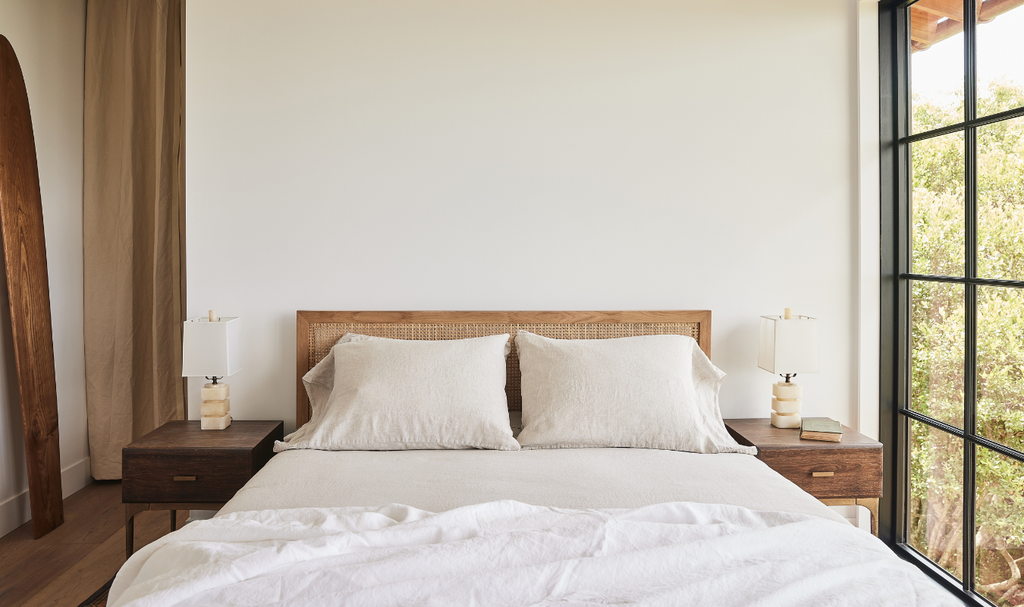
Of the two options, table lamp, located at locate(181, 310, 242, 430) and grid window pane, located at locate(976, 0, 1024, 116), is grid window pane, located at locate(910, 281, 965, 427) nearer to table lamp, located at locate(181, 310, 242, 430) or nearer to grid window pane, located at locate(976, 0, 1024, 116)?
grid window pane, located at locate(976, 0, 1024, 116)

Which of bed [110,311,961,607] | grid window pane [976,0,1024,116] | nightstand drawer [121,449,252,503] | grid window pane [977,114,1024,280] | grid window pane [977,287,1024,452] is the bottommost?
nightstand drawer [121,449,252,503]

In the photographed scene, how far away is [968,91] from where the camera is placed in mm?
2273

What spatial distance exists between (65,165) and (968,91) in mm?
3974

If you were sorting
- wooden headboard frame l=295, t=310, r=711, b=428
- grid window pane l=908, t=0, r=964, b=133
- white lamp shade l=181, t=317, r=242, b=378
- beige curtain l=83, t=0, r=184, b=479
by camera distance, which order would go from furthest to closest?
beige curtain l=83, t=0, r=184, b=479
wooden headboard frame l=295, t=310, r=711, b=428
white lamp shade l=181, t=317, r=242, b=378
grid window pane l=908, t=0, r=964, b=133

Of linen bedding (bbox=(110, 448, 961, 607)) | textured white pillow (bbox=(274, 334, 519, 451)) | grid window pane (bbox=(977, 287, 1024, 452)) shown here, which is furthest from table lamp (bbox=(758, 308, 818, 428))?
textured white pillow (bbox=(274, 334, 519, 451))

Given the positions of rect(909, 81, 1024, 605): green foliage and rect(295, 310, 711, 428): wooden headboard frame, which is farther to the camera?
rect(295, 310, 711, 428): wooden headboard frame

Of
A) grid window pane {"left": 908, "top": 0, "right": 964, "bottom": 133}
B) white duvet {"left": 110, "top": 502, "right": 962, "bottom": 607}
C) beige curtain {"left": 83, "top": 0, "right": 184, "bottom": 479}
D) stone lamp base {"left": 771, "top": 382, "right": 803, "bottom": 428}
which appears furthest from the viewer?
beige curtain {"left": 83, "top": 0, "right": 184, "bottom": 479}

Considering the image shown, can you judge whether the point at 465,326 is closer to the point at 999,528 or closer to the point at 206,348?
the point at 206,348

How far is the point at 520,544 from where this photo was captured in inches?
51.9

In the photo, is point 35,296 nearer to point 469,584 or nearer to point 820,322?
point 469,584

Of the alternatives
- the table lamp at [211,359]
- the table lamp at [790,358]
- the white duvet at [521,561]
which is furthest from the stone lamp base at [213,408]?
the table lamp at [790,358]

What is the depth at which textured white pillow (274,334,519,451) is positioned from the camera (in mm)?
2248

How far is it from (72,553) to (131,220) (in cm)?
167

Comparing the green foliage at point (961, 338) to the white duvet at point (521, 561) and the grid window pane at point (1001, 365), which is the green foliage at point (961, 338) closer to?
the grid window pane at point (1001, 365)
